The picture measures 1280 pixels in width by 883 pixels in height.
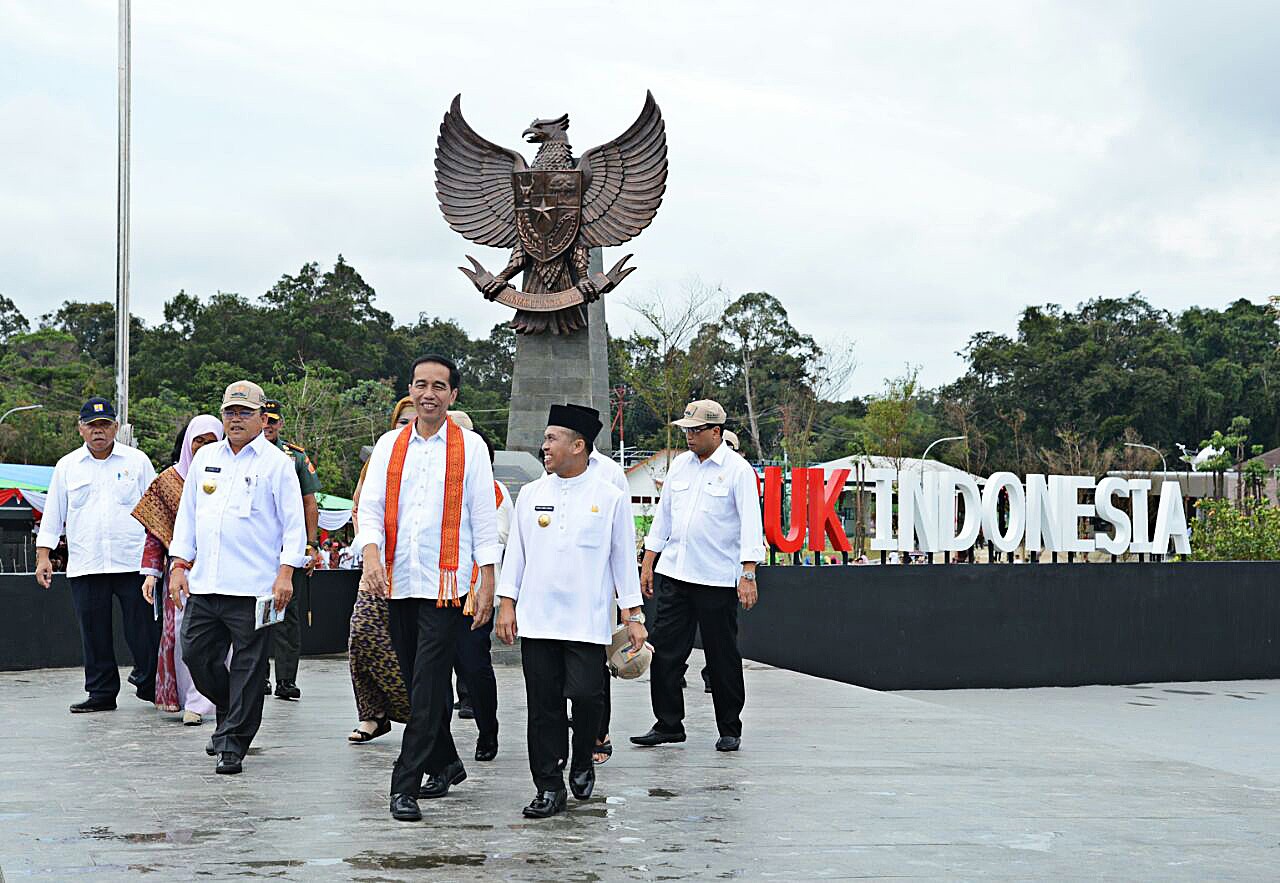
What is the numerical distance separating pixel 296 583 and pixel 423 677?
4861 millimetres

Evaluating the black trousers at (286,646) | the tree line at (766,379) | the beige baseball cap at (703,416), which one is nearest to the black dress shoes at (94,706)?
the black trousers at (286,646)

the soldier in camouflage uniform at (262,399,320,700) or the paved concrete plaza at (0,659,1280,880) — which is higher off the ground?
the soldier in camouflage uniform at (262,399,320,700)

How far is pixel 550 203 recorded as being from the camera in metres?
14.2

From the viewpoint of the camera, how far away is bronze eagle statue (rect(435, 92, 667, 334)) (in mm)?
14078

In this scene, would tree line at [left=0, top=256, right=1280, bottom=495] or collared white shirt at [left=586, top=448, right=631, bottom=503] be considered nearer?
collared white shirt at [left=586, top=448, right=631, bottom=503]

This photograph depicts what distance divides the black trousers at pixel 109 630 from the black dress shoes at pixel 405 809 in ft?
13.8

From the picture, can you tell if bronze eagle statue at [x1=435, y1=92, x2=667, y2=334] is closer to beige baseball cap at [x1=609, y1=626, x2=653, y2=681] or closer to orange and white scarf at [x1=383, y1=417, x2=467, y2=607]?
beige baseball cap at [x1=609, y1=626, x2=653, y2=681]

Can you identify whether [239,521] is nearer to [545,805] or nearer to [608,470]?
[608,470]

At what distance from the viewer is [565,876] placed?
4.98 m

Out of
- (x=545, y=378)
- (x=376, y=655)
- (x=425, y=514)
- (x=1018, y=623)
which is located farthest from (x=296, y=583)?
(x=1018, y=623)

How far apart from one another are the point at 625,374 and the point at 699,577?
33.9 metres

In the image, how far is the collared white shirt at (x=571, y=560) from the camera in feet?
20.4

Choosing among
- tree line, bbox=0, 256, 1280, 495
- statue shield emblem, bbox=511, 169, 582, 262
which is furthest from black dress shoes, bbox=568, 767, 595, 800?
tree line, bbox=0, 256, 1280, 495

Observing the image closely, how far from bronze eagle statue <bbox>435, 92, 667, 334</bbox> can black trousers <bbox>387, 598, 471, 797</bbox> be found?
8.09m
